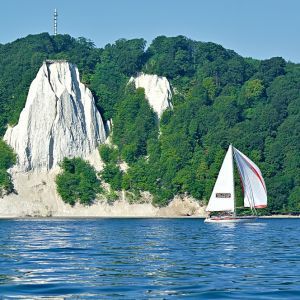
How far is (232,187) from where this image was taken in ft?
324

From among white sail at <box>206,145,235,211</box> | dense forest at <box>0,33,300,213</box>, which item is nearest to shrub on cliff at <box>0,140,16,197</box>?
dense forest at <box>0,33,300,213</box>

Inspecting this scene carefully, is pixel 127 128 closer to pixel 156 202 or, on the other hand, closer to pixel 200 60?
pixel 156 202

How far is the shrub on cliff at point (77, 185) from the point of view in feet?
431

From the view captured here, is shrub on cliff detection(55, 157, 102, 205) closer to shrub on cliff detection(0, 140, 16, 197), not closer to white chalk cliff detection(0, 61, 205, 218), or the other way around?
white chalk cliff detection(0, 61, 205, 218)

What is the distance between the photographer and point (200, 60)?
161000mm

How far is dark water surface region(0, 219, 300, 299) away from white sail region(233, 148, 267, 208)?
38.6 metres

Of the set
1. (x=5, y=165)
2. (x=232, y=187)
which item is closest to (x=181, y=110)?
(x=5, y=165)

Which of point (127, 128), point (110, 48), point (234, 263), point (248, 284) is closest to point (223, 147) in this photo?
point (127, 128)

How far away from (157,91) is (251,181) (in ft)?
155

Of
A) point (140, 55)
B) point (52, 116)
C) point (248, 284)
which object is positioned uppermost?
point (140, 55)

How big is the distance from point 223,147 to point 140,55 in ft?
89.0

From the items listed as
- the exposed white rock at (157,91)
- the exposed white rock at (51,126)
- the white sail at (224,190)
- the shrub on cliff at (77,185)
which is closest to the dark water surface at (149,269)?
the white sail at (224,190)

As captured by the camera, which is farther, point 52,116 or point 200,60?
point 200,60

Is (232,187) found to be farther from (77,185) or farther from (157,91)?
(157,91)
